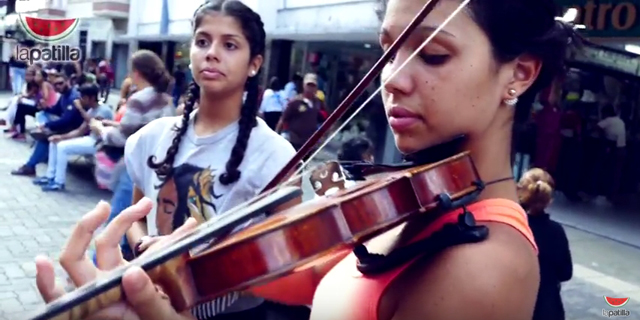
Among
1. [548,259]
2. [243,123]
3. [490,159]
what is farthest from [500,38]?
[548,259]

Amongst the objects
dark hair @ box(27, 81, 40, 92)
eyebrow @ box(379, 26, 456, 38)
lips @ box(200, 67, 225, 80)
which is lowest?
dark hair @ box(27, 81, 40, 92)

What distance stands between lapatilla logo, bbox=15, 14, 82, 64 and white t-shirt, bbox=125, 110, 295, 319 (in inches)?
597

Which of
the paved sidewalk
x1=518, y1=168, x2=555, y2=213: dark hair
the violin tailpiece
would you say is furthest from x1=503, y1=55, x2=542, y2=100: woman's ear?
the paved sidewalk

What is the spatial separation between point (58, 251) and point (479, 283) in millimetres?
5430

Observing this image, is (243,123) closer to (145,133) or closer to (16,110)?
(145,133)

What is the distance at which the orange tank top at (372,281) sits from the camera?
50.8 inches

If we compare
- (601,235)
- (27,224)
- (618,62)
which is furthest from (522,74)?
(618,62)

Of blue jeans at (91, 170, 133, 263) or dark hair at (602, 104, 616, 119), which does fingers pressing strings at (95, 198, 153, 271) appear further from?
dark hair at (602, 104, 616, 119)

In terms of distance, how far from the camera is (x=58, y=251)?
600 cm

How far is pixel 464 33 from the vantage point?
1.34 metres

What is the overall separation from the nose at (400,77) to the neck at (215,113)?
1215 millimetres

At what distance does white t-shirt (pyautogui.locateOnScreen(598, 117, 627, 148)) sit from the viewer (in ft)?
33.9

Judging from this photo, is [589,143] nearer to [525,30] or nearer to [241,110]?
[241,110]

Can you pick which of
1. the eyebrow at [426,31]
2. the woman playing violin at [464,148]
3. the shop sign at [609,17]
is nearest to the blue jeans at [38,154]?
the shop sign at [609,17]
